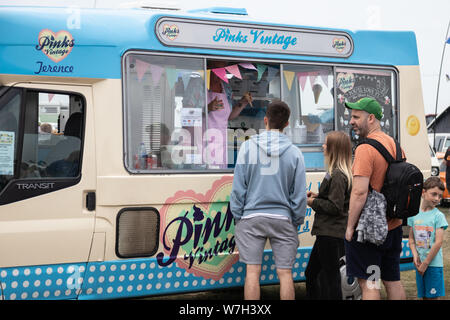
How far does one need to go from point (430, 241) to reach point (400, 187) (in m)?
1.37

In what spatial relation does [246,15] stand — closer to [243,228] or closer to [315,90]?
[315,90]

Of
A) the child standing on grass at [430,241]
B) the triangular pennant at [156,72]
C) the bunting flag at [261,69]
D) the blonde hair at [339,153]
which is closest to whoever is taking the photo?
the blonde hair at [339,153]

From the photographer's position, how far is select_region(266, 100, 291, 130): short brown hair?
17.7ft

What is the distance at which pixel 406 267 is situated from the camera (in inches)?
261

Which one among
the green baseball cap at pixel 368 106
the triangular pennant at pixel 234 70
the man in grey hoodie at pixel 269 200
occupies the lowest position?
the man in grey hoodie at pixel 269 200

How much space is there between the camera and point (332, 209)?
5328 mm

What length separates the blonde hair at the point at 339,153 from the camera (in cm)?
538

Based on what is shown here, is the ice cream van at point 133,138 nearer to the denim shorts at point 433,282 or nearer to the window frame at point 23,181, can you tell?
the window frame at point 23,181

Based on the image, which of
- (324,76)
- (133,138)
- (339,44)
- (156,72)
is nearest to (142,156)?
(133,138)

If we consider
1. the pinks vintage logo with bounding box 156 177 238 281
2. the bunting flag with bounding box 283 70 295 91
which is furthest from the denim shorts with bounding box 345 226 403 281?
the bunting flag with bounding box 283 70 295 91

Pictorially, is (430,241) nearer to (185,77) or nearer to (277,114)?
(277,114)

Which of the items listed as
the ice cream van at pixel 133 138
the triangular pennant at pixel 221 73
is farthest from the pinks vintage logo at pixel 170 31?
the triangular pennant at pixel 221 73

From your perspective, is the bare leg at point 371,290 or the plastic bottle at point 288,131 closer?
the bare leg at point 371,290

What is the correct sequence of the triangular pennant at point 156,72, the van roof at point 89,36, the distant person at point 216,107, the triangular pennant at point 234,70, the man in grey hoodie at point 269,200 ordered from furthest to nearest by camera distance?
the triangular pennant at point 234,70
the distant person at point 216,107
the triangular pennant at point 156,72
the man in grey hoodie at point 269,200
the van roof at point 89,36
